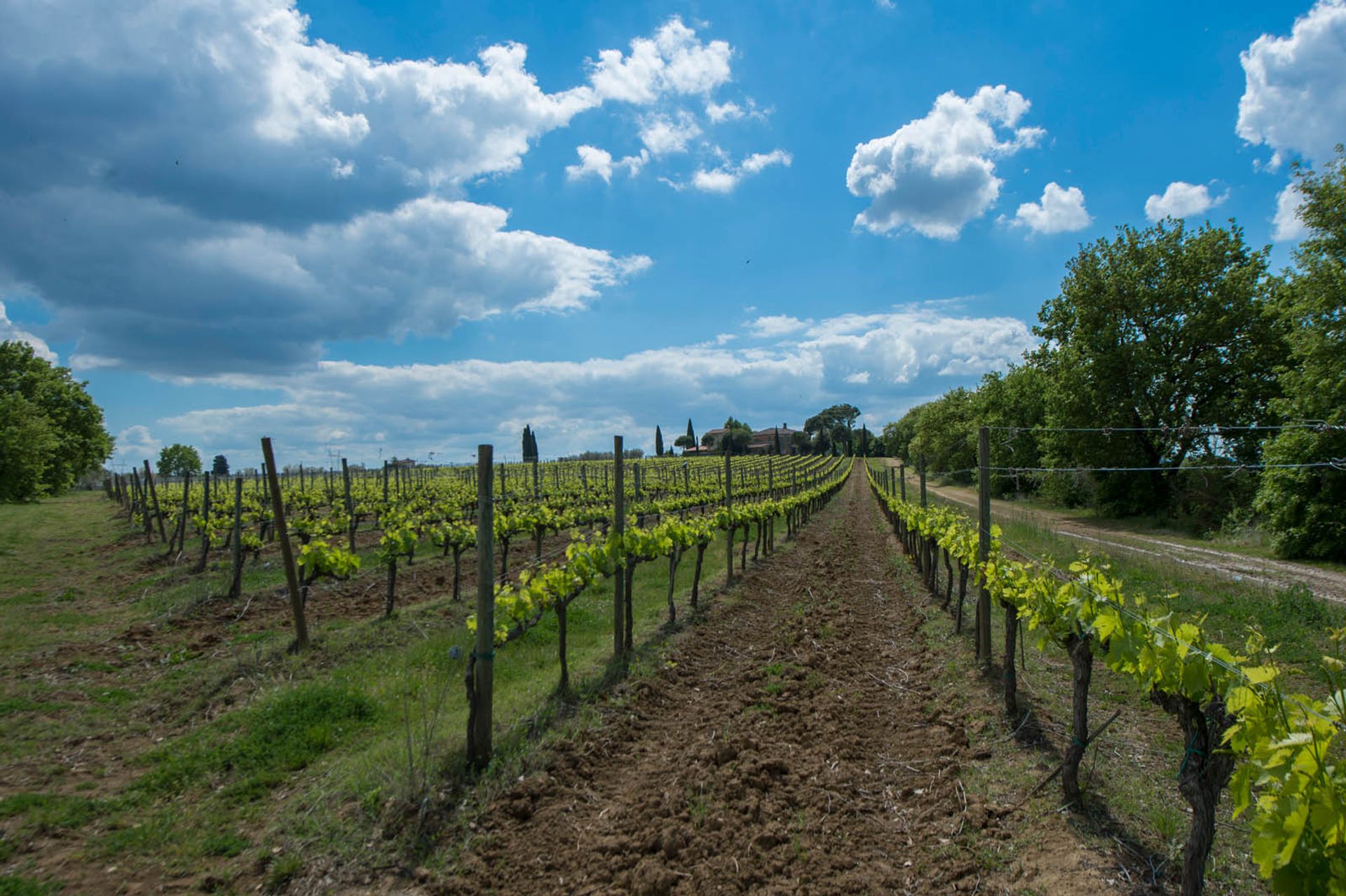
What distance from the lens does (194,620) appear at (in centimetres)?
1024

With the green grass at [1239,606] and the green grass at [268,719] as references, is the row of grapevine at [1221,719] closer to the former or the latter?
the green grass at [1239,606]

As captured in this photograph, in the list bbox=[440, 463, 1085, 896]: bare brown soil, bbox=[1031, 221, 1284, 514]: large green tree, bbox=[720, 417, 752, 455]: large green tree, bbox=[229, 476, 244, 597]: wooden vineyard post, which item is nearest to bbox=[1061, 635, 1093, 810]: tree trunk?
bbox=[440, 463, 1085, 896]: bare brown soil

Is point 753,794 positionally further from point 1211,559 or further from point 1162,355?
point 1162,355

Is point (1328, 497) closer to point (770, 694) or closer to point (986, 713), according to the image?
point (986, 713)

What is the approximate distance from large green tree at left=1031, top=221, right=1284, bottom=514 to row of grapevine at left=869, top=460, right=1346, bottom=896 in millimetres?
21740

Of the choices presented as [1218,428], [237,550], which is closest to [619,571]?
[237,550]

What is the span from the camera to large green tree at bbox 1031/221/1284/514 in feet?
73.0

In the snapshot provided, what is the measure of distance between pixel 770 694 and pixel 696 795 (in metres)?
2.24

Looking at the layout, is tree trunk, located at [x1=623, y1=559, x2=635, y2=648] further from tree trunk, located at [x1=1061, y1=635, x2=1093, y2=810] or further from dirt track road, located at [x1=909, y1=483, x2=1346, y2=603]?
dirt track road, located at [x1=909, y1=483, x2=1346, y2=603]

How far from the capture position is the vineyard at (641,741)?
11.7ft

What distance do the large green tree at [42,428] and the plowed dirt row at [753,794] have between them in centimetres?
4117

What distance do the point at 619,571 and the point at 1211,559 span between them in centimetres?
1509

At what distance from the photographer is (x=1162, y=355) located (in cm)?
2378

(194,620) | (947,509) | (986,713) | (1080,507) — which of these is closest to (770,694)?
(986,713)
